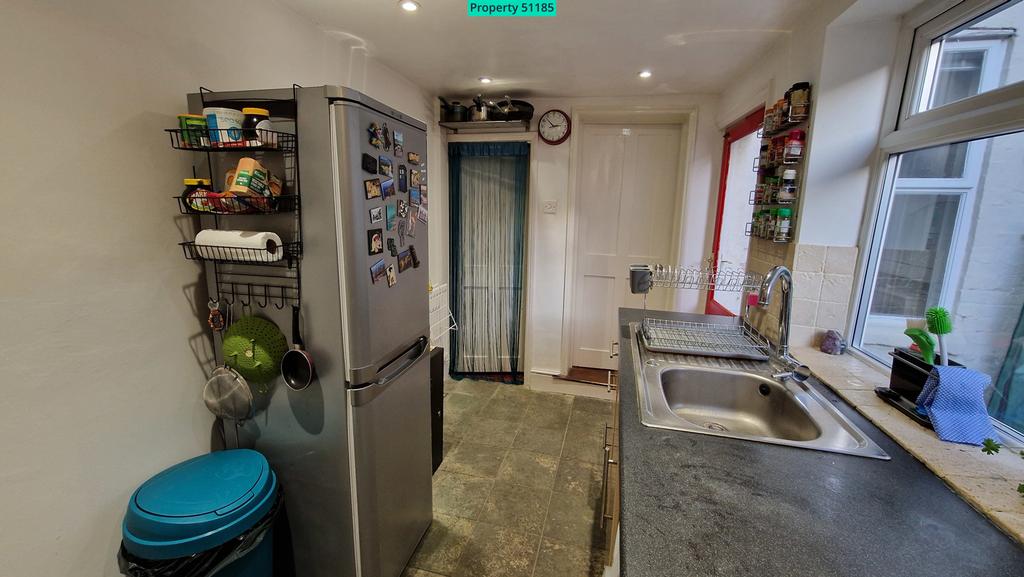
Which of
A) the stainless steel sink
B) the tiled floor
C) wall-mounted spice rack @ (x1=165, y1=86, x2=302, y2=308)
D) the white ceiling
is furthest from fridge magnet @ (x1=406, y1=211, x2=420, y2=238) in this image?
the tiled floor

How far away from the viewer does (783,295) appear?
1300mm

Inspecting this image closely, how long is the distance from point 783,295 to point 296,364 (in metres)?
1.58

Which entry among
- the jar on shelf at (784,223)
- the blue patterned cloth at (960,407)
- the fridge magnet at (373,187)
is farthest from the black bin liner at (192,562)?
the jar on shelf at (784,223)

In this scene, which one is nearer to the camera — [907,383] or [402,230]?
[907,383]

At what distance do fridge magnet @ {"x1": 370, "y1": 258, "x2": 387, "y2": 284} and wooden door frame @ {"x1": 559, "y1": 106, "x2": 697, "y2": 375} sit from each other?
1.99m

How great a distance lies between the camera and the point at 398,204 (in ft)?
4.46

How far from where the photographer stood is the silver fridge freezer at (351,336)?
43.9 inches

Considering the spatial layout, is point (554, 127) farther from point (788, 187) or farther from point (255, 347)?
point (255, 347)

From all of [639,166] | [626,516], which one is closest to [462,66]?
[639,166]

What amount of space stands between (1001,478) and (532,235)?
2550 mm

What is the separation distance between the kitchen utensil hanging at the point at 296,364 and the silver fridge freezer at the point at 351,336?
0.02 meters

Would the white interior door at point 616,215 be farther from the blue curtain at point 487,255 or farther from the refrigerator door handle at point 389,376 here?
the refrigerator door handle at point 389,376

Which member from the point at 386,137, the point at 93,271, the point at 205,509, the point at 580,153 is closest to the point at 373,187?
the point at 386,137

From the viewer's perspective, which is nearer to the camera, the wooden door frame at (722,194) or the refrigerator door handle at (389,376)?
the refrigerator door handle at (389,376)
